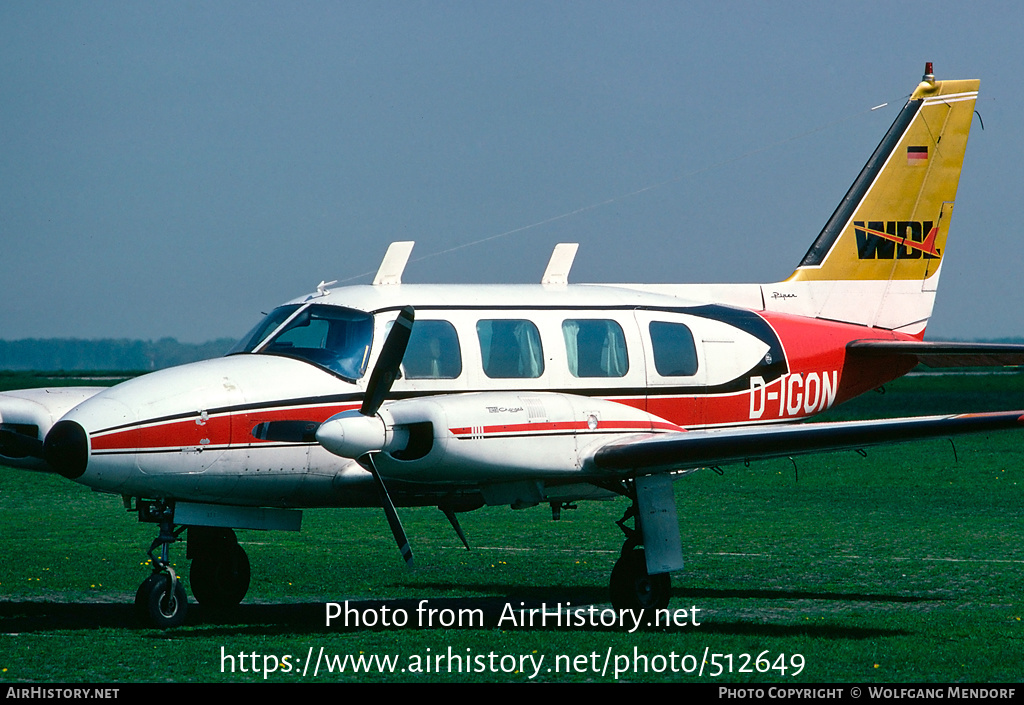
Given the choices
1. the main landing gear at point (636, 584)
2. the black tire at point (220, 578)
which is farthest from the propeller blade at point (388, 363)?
the black tire at point (220, 578)

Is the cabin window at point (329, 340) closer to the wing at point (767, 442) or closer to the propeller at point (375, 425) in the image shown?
the propeller at point (375, 425)

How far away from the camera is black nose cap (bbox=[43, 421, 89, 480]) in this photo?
1195cm

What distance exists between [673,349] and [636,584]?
2.88 metres

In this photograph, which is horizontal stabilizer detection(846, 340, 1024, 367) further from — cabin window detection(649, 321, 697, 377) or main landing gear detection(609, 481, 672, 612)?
main landing gear detection(609, 481, 672, 612)

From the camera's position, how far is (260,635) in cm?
1264

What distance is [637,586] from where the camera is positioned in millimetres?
13953

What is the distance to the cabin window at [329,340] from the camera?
13.3m

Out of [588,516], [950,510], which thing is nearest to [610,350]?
[588,516]

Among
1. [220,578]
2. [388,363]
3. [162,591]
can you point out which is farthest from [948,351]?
[162,591]

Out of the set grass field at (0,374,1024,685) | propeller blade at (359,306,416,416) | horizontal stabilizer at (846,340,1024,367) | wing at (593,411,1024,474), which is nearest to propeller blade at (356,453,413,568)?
propeller blade at (359,306,416,416)

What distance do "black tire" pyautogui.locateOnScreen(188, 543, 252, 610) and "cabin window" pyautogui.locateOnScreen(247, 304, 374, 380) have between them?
2.76 m

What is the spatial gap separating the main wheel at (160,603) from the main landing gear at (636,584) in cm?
455

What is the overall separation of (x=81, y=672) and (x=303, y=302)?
15.6 feet

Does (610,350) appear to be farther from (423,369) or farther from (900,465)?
(900,465)
